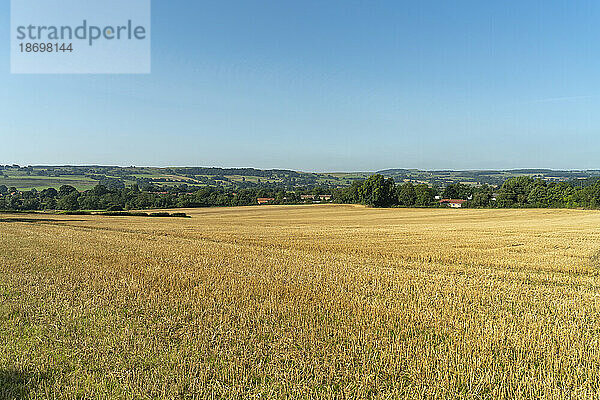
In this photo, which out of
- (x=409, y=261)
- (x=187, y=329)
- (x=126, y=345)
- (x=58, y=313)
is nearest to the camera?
(x=126, y=345)

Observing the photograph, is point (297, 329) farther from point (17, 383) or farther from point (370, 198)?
point (370, 198)

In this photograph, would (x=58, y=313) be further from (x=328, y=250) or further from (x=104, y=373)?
(x=328, y=250)

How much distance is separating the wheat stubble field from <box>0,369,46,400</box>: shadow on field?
25 mm

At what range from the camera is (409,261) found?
1620 centimetres

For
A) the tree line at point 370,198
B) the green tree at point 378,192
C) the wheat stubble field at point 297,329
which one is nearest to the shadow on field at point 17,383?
the wheat stubble field at point 297,329

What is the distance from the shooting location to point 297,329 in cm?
761

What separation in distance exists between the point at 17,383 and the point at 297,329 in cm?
430

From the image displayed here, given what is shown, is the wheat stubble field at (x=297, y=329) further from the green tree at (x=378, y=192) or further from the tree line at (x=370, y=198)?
the green tree at (x=378, y=192)

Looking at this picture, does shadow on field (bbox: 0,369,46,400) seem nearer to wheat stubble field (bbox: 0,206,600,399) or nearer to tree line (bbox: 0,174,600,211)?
wheat stubble field (bbox: 0,206,600,399)

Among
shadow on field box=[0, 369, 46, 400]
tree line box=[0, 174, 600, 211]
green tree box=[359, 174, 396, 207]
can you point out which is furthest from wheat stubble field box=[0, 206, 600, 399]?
green tree box=[359, 174, 396, 207]

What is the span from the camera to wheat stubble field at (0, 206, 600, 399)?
5457 millimetres

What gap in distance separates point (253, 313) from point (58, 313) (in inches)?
158

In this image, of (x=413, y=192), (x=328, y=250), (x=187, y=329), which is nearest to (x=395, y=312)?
(x=187, y=329)

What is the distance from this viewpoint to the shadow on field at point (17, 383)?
5121 millimetres
